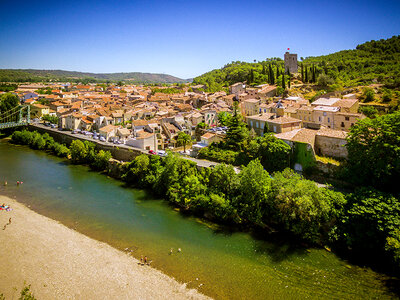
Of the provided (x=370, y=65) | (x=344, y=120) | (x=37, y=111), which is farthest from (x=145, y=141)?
(x=370, y=65)

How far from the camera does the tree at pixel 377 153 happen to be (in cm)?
1647

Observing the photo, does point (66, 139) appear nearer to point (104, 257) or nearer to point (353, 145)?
point (104, 257)

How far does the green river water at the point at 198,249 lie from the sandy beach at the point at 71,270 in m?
0.81

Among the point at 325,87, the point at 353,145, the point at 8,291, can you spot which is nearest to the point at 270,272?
the point at 353,145

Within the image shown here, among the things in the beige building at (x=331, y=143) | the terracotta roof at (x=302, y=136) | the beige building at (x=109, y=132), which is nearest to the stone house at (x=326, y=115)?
the beige building at (x=331, y=143)

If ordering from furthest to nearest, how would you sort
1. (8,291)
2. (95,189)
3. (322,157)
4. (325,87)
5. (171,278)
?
1. (325,87)
2. (95,189)
3. (322,157)
4. (171,278)
5. (8,291)

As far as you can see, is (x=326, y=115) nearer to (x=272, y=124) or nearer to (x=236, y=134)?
(x=272, y=124)

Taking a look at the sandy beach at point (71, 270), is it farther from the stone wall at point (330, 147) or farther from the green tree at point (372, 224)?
the stone wall at point (330, 147)

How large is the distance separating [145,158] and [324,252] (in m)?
17.4

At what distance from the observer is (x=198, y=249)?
54.2 ft

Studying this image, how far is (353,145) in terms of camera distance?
18.2 meters

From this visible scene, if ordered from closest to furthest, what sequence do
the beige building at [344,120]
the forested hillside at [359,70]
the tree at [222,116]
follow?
the beige building at [344,120] < the tree at [222,116] < the forested hillside at [359,70]

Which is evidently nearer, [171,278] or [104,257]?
[171,278]

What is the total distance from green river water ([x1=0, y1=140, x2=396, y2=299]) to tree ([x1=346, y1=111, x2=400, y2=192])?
5.86 metres
